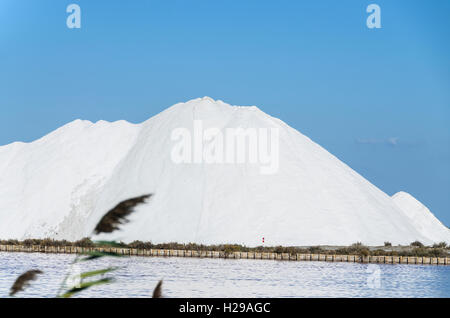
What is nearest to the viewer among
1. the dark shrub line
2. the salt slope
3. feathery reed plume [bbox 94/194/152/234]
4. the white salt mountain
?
feathery reed plume [bbox 94/194/152/234]

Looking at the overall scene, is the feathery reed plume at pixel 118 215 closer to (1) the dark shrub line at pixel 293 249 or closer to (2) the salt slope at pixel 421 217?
(1) the dark shrub line at pixel 293 249

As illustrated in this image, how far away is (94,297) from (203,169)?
31872 millimetres

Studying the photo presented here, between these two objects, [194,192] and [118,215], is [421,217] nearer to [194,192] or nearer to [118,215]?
[194,192]

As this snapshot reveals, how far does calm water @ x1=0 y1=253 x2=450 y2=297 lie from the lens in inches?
1033

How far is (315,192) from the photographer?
55250 millimetres

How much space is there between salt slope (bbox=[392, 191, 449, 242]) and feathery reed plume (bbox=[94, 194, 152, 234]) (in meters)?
61.0

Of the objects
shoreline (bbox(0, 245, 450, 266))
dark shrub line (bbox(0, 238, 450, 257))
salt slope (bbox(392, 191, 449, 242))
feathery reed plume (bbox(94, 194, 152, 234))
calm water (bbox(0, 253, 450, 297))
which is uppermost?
salt slope (bbox(392, 191, 449, 242))

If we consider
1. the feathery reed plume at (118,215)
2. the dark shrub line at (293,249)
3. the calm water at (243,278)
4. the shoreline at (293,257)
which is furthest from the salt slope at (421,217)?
the feathery reed plume at (118,215)

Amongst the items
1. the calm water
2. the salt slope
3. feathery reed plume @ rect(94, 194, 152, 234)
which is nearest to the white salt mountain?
the salt slope

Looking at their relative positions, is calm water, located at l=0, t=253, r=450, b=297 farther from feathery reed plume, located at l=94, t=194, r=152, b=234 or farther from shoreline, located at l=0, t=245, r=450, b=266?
feathery reed plume, located at l=94, t=194, r=152, b=234

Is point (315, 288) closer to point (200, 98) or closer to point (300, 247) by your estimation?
point (300, 247)

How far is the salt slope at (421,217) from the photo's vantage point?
2544 inches
